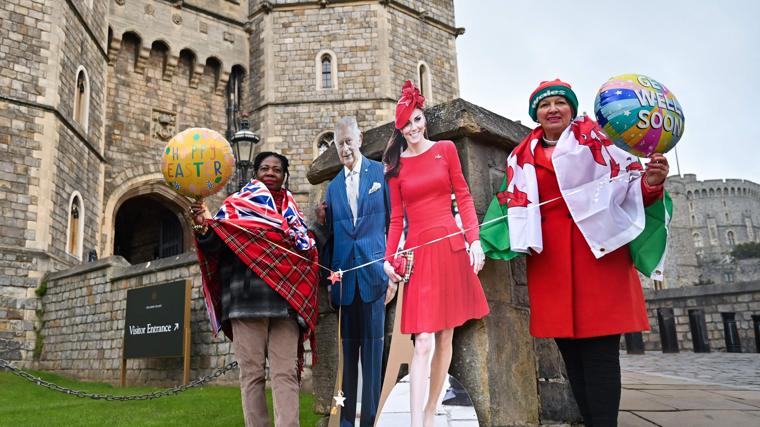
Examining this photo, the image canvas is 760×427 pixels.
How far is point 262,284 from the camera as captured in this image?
3.55m

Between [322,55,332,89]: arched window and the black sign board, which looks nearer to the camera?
the black sign board

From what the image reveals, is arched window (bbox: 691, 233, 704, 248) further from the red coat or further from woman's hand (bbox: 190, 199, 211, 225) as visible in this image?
woman's hand (bbox: 190, 199, 211, 225)

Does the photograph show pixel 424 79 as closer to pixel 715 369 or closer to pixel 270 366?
pixel 715 369

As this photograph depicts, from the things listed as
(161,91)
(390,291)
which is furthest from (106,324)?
(390,291)

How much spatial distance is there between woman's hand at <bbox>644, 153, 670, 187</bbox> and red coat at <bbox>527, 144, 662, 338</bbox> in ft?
0.31

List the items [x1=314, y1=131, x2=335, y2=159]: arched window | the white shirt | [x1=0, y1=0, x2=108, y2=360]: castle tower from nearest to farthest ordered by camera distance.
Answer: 1. the white shirt
2. [x1=0, y1=0, x2=108, y2=360]: castle tower
3. [x1=314, y1=131, x2=335, y2=159]: arched window

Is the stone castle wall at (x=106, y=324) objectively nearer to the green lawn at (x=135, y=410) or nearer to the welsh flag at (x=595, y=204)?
the green lawn at (x=135, y=410)

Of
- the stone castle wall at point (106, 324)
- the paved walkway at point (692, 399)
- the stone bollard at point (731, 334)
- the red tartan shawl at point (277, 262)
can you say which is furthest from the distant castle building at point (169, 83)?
the paved walkway at point (692, 399)

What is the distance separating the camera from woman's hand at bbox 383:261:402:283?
11.4 ft

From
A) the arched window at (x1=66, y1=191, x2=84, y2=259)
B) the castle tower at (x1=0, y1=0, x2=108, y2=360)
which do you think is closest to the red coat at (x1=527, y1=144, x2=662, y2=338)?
the castle tower at (x1=0, y1=0, x2=108, y2=360)

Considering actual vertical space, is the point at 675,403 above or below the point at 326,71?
below

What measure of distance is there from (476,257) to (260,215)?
1314 mm

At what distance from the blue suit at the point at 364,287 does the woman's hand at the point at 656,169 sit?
1.46 m

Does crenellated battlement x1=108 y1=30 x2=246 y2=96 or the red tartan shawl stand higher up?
crenellated battlement x1=108 y1=30 x2=246 y2=96
